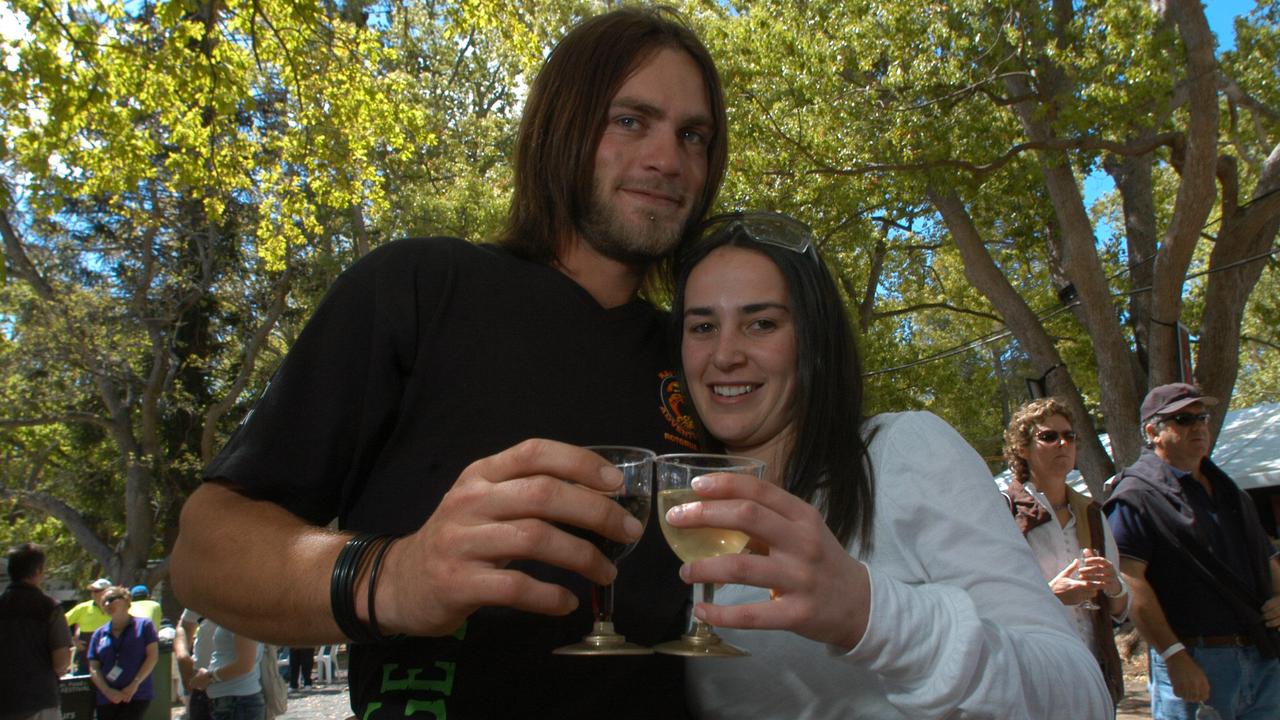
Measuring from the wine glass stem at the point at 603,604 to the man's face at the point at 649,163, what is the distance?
0.94m

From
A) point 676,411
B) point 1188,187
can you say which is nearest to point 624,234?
point 676,411

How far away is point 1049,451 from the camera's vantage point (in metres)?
5.48

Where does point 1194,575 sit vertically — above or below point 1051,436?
below

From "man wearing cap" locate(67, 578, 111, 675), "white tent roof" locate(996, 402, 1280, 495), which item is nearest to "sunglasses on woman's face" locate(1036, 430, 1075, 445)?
"white tent roof" locate(996, 402, 1280, 495)

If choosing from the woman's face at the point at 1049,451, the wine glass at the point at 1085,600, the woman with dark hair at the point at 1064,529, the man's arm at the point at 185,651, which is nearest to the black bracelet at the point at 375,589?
the woman with dark hair at the point at 1064,529

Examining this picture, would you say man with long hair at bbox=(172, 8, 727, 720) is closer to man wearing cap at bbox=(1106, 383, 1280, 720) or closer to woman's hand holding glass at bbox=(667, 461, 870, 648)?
woman's hand holding glass at bbox=(667, 461, 870, 648)

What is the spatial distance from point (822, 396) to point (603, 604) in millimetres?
764

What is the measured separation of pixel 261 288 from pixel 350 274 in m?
24.1

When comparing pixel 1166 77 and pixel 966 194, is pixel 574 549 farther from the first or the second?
pixel 966 194

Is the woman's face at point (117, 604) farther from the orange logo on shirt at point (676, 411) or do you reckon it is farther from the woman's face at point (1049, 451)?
the orange logo on shirt at point (676, 411)

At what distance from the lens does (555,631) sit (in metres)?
1.67

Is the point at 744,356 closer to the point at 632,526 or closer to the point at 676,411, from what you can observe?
the point at 676,411

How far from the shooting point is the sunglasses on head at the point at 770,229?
7.17 ft

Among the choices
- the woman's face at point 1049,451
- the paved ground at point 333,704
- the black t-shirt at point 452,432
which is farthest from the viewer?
the paved ground at point 333,704
